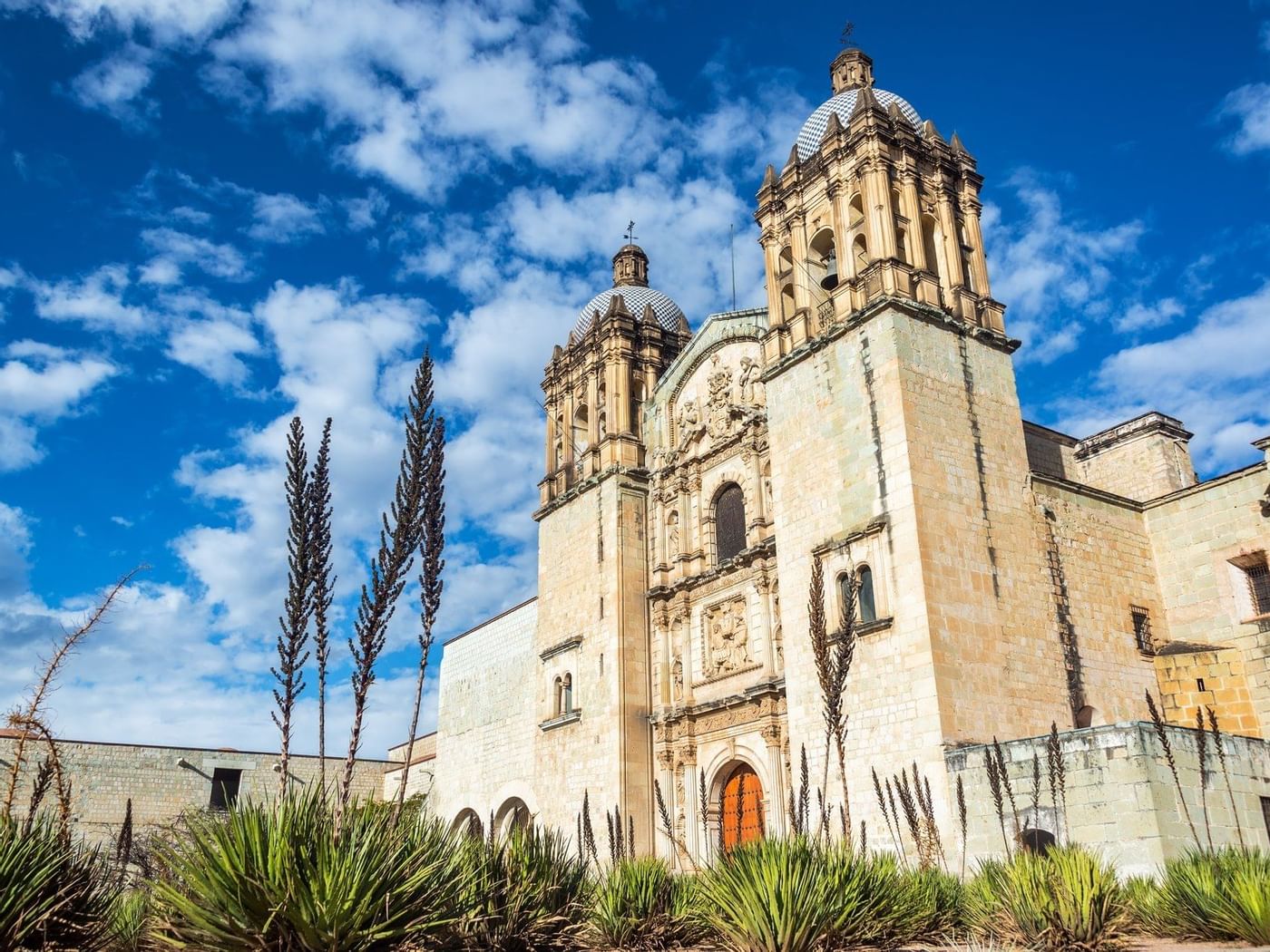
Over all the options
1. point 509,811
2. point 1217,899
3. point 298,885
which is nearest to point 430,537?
point 298,885

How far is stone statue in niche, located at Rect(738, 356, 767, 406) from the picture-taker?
20578 millimetres

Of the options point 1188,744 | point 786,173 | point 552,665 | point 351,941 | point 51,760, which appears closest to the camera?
point 351,941

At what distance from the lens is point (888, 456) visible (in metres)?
16.1

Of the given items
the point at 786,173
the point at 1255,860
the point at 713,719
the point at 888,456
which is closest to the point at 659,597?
the point at 713,719

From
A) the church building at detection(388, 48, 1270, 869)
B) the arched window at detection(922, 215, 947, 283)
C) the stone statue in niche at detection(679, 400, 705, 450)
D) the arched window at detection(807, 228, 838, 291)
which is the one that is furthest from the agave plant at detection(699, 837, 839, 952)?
the stone statue in niche at detection(679, 400, 705, 450)

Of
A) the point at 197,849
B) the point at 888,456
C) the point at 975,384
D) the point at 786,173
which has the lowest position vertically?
the point at 197,849

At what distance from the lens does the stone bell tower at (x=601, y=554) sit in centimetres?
2088

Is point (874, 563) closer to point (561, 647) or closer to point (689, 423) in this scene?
point (689, 423)

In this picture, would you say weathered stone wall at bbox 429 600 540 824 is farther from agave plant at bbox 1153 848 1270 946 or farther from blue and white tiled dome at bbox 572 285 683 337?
agave plant at bbox 1153 848 1270 946

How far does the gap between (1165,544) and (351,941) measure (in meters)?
17.3

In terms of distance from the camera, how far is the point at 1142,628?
17891 millimetres

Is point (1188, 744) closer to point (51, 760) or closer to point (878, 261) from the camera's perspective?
point (878, 261)

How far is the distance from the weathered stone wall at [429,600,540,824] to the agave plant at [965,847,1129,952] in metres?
15.9

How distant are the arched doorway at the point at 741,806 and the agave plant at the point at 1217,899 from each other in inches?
351
